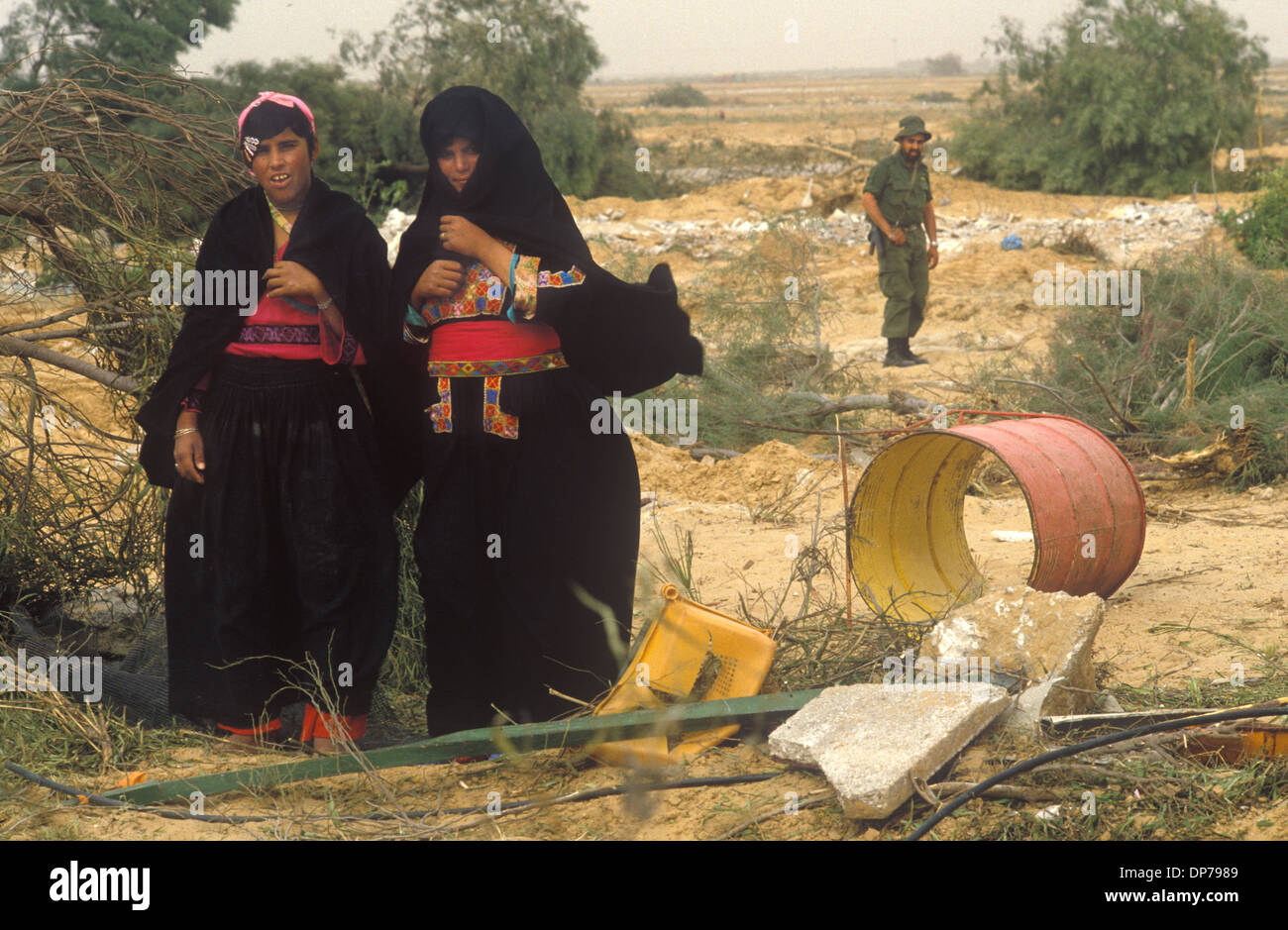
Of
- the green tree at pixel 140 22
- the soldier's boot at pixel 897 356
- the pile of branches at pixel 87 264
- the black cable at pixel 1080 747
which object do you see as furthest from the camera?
the green tree at pixel 140 22

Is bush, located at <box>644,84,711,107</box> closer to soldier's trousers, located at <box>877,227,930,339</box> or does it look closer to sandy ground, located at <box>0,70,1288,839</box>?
sandy ground, located at <box>0,70,1288,839</box>

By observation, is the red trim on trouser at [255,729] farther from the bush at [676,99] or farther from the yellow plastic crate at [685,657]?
the bush at [676,99]

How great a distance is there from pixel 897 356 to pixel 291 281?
7113mm

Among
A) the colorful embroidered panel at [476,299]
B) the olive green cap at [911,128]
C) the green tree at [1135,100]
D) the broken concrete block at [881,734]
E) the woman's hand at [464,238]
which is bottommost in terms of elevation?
the broken concrete block at [881,734]

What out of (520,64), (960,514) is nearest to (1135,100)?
(520,64)

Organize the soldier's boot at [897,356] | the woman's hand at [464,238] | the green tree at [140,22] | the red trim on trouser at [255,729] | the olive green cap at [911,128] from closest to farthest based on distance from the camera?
the woman's hand at [464,238] < the red trim on trouser at [255,729] < the olive green cap at [911,128] < the soldier's boot at [897,356] < the green tree at [140,22]

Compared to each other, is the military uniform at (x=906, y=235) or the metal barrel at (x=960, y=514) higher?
the military uniform at (x=906, y=235)

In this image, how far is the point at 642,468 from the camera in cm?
720

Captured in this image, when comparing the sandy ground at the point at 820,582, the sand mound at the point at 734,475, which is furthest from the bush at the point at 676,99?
the sand mound at the point at 734,475

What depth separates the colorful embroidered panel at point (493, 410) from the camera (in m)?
3.18

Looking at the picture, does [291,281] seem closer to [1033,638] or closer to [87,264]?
[87,264]

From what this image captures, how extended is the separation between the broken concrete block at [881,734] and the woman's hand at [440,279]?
1.32m

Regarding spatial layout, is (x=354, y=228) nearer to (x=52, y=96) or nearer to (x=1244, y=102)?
(x=52, y=96)
